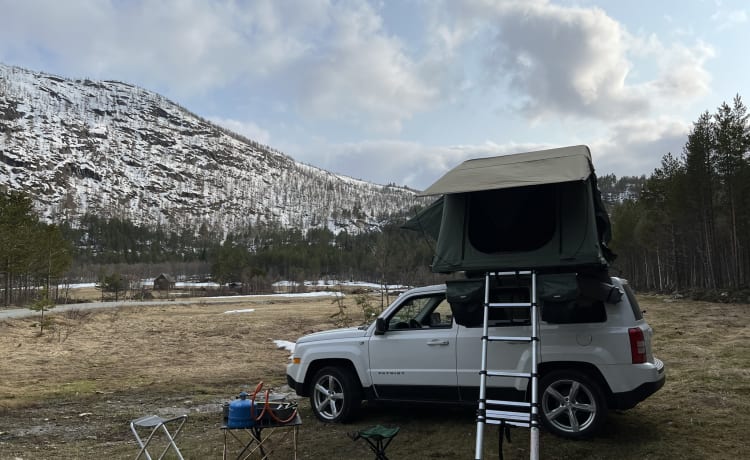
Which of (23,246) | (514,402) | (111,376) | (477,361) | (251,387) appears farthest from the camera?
(23,246)

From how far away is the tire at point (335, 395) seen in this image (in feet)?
24.0

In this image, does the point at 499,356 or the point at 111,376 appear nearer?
the point at 499,356

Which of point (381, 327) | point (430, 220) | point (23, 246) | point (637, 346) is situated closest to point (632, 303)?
point (637, 346)

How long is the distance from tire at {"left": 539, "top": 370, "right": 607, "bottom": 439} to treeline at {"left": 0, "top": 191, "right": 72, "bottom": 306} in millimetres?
37355

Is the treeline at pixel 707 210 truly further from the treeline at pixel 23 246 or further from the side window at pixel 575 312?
the treeline at pixel 23 246

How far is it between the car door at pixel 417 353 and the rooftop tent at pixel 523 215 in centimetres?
111

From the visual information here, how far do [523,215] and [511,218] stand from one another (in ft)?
0.48

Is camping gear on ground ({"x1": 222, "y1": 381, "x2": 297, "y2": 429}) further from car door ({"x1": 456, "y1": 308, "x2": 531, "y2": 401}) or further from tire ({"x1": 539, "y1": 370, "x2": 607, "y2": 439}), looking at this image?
tire ({"x1": 539, "y1": 370, "x2": 607, "y2": 439})

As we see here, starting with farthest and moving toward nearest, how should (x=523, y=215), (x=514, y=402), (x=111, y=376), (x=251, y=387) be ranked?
1. (x=111, y=376)
2. (x=251, y=387)
3. (x=523, y=215)
4. (x=514, y=402)

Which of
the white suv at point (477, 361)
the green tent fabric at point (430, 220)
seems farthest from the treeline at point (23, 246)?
the green tent fabric at point (430, 220)

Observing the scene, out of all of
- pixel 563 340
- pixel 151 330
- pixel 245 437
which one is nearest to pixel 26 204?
pixel 151 330

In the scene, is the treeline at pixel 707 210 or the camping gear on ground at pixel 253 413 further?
the treeline at pixel 707 210

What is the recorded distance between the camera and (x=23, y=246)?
4103 cm

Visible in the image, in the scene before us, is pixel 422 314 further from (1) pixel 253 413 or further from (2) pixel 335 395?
(1) pixel 253 413
